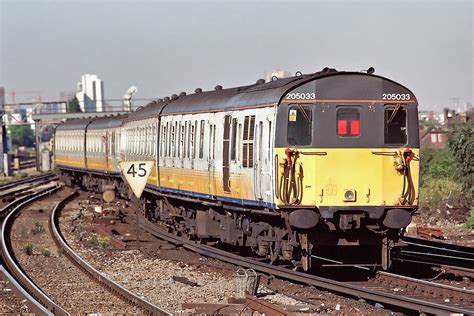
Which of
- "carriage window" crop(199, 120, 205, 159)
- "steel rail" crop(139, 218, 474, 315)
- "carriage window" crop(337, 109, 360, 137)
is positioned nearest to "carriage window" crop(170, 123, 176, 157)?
"carriage window" crop(199, 120, 205, 159)

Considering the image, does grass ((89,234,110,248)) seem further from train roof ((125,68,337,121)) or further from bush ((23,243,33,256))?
train roof ((125,68,337,121))

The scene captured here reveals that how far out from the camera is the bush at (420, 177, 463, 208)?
30183 millimetres

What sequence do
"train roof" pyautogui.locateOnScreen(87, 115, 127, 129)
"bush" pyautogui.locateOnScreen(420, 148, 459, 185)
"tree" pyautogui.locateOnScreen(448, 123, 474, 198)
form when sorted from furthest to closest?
"train roof" pyautogui.locateOnScreen(87, 115, 127, 129) → "bush" pyautogui.locateOnScreen(420, 148, 459, 185) → "tree" pyautogui.locateOnScreen(448, 123, 474, 198)

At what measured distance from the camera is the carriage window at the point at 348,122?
619 inches

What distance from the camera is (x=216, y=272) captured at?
703 inches

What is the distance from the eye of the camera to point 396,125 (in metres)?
15.9

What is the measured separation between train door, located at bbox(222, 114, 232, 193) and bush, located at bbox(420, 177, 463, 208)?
477 inches

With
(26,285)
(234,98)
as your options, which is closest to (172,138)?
(234,98)

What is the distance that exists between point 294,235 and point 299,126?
183cm

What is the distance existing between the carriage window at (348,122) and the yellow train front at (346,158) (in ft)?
0.05

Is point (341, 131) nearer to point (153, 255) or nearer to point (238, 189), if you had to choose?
point (238, 189)

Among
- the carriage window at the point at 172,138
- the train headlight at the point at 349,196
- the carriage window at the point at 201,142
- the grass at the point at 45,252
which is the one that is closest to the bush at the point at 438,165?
the carriage window at the point at 172,138

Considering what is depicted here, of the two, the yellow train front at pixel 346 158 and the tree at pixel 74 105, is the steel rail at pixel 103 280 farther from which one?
the tree at pixel 74 105

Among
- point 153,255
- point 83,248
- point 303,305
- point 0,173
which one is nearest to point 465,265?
point 303,305
